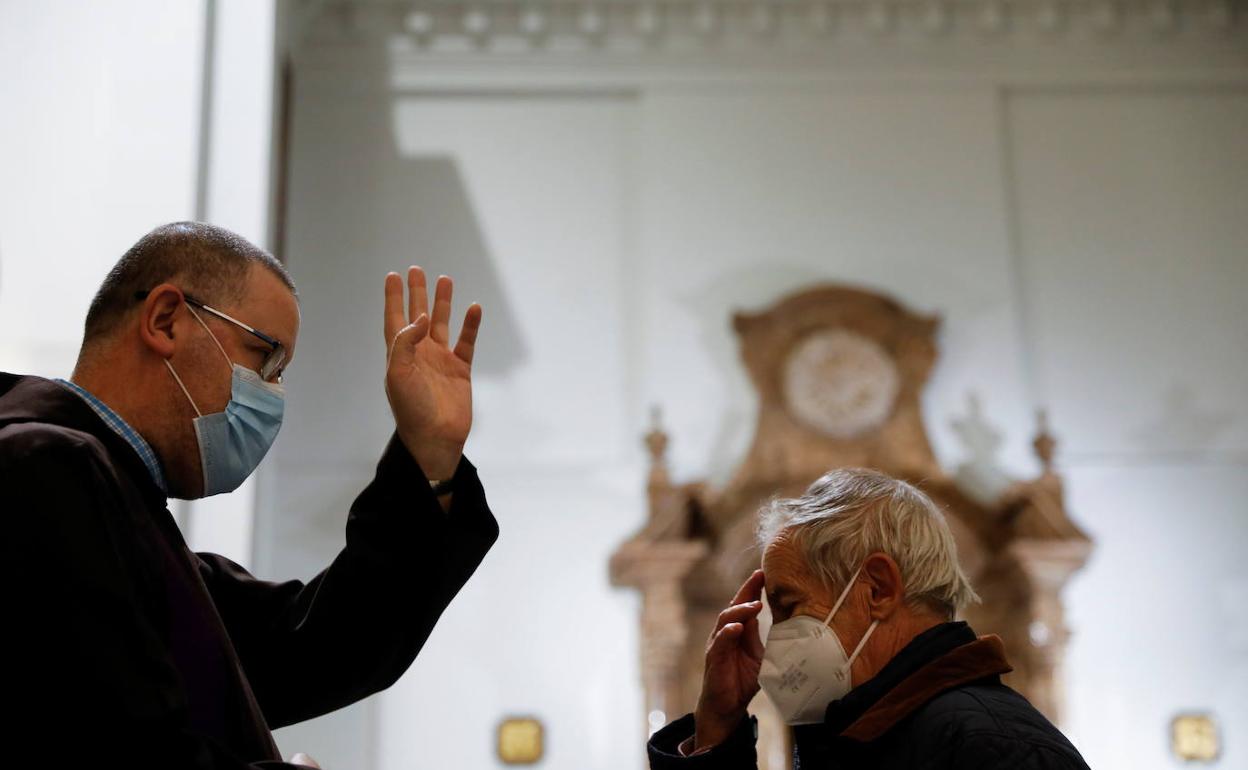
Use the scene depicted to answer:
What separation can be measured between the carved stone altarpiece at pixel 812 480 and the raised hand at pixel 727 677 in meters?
4.28

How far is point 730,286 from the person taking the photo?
25.9ft

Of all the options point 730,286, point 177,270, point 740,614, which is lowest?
point 740,614

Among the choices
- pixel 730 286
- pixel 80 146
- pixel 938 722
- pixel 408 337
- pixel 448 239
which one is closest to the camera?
pixel 938 722

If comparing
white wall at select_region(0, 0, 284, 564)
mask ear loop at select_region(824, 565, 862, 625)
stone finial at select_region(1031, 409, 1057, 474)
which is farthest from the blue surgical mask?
stone finial at select_region(1031, 409, 1057, 474)

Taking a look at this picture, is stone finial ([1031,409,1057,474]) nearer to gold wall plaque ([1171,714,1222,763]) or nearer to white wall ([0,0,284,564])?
gold wall plaque ([1171,714,1222,763])

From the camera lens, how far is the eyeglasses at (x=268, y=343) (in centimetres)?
230

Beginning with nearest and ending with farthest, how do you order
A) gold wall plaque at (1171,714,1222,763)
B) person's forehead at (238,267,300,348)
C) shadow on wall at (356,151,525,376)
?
person's forehead at (238,267,300,348) → gold wall plaque at (1171,714,1222,763) → shadow on wall at (356,151,525,376)

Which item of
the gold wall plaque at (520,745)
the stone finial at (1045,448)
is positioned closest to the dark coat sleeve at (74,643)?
the gold wall plaque at (520,745)

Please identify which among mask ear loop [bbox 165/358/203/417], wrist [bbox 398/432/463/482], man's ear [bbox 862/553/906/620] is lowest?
man's ear [bbox 862/553/906/620]

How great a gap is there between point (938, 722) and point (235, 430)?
50.8 inches

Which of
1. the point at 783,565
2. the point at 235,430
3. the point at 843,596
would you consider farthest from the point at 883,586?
the point at 235,430

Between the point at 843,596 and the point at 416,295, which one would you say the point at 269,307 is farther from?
the point at 843,596

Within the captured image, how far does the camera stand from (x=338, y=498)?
7.48 metres

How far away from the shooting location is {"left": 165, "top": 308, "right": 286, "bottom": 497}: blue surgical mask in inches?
90.3
